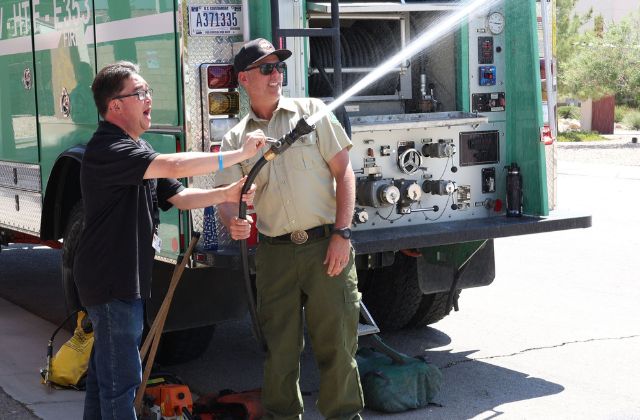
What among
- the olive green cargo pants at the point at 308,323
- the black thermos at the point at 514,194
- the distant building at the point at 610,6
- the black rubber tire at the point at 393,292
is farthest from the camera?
the distant building at the point at 610,6

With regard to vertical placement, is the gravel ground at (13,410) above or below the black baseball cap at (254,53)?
below

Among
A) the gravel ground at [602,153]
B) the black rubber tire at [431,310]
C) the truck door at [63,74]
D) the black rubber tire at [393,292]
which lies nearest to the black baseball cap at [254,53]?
the truck door at [63,74]

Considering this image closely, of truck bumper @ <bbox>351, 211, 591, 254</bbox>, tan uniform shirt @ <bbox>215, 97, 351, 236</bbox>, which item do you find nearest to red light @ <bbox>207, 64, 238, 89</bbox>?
tan uniform shirt @ <bbox>215, 97, 351, 236</bbox>

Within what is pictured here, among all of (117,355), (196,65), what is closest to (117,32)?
(196,65)

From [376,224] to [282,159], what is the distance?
1464 mm

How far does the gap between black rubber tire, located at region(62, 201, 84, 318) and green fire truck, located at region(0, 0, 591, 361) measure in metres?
0.01

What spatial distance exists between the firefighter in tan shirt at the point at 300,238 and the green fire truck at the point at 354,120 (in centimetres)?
51

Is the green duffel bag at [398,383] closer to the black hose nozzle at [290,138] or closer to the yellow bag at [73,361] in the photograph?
the yellow bag at [73,361]

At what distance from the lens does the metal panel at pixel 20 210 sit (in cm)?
723

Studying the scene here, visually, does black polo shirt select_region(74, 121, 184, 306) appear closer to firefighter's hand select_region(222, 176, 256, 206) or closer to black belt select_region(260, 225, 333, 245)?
firefighter's hand select_region(222, 176, 256, 206)

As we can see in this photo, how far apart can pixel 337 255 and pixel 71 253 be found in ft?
7.13

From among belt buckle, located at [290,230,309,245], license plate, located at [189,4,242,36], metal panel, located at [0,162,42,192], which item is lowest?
belt buckle, located at [290,230,309,245]

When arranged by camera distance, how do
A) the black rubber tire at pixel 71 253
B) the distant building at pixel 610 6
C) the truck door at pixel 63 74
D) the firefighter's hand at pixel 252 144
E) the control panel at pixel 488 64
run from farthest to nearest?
the distant building at pixel 610 6
the control panel at pixel 488 64
the truck door at pixel 63 74
the black rubber tire at pixel 71 253
the firefighter's hand at pixel 252 144

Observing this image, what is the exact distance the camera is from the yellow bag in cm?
606
